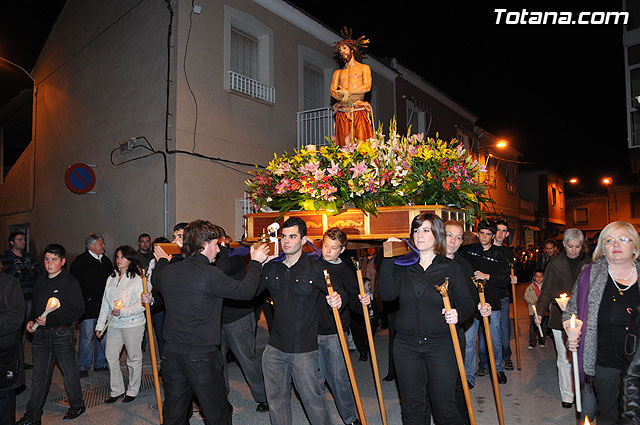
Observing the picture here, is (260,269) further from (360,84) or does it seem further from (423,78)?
(423,78)

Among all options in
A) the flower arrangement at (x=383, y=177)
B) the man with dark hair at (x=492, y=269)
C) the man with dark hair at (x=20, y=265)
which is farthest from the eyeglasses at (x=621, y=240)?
the man with dark hair at (x=20, y=265)

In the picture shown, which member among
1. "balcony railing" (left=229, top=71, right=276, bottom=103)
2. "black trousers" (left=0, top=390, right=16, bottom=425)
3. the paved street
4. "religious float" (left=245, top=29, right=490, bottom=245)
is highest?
"balcony railing" (left=229, top=71, right=276, bottom=103)

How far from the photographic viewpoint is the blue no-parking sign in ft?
37.8

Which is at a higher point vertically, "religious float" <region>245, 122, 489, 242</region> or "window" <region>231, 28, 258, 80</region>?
"window" <region>231, 28, 258, 80</region>

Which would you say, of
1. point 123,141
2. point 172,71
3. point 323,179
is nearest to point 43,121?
point 123,141

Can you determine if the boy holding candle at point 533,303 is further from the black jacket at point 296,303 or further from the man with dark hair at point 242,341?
the black jacket at point 296,303

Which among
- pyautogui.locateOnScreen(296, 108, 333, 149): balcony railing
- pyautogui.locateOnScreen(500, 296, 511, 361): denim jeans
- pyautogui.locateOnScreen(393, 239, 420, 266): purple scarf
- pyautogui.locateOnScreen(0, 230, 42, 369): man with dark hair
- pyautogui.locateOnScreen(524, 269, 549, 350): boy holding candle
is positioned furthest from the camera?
pyautogui.locateOnScreen(296, 108, 333, 149): balcony railing

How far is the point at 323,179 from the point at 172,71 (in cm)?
665

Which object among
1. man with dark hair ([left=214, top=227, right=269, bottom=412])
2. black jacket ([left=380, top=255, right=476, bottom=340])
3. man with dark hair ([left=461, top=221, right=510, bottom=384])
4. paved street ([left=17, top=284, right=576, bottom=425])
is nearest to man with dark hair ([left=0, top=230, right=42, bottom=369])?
paved street ([left=17, top=284, right=576, bottom=425])

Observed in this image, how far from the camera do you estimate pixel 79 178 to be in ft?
38.4

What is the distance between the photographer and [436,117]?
20.9m

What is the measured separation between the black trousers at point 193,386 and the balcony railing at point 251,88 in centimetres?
855

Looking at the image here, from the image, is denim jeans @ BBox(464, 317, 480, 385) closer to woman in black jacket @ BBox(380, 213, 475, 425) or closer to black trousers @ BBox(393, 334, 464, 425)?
woman in black jacket @ BBox(380, 213, 475, 425)

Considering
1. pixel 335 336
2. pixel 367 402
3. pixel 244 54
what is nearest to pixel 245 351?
pixel 335 336
